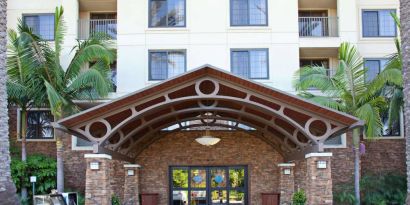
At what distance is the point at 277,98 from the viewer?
16312 mm

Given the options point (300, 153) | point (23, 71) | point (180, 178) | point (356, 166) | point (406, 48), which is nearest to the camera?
point (406, 48)

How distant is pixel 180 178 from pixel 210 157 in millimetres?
1519

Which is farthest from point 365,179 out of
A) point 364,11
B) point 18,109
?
point 18,109

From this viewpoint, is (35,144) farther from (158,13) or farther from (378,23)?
(378,23)

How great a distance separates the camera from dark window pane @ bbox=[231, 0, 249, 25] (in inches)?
965

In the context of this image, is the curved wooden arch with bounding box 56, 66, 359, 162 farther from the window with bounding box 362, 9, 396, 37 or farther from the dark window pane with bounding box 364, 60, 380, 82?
the window with bounding box 362, 9, 396, 37

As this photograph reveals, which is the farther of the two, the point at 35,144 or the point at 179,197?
the point at 35,144

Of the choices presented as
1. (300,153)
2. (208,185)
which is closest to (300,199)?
(300,153)

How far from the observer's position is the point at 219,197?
24016mm

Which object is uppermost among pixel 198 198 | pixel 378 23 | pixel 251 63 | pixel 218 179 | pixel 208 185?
pixel 378 23

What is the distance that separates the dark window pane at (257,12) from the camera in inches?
968

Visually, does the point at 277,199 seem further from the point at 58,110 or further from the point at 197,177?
the point at 58,110

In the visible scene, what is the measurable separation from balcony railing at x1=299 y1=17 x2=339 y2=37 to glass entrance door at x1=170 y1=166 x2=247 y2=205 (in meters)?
6.69

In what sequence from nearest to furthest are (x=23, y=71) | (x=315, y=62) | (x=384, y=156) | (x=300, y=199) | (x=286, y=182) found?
(x=300, y=199), (x=23, y=71), (x=286, y=182), (x=384, y=156), (x=315, y=62)
